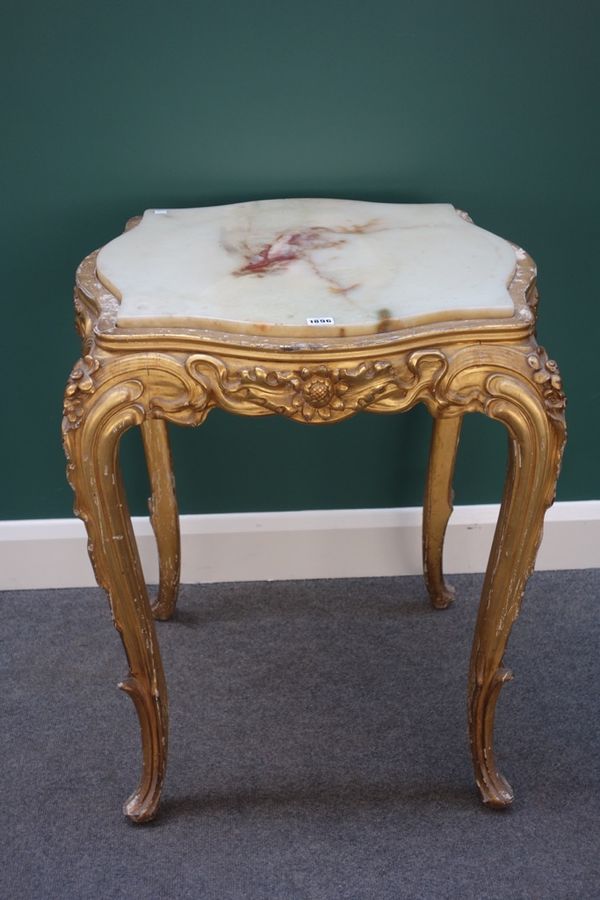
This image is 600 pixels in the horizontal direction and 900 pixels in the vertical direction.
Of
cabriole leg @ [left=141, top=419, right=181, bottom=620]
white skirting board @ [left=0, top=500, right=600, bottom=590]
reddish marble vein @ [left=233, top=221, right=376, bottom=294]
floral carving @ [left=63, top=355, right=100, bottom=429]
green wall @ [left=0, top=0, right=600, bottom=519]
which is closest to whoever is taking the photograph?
floral carving @ [left=63, top=355, right=100, bottom=429]

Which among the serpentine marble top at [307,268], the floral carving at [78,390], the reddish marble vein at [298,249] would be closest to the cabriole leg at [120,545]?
the floral carving at [78,390]

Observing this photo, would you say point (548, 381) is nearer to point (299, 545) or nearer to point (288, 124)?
point (288, 124)

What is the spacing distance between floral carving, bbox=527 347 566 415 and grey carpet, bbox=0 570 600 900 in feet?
2.04

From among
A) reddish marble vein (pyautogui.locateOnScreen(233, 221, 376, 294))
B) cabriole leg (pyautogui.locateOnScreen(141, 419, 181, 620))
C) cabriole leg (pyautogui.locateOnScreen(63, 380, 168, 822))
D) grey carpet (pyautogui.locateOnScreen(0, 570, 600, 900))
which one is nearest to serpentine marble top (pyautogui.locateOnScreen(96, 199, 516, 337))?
reddish marble vein (pyautogui.locateOnScreen(233, 221, 376, 294))

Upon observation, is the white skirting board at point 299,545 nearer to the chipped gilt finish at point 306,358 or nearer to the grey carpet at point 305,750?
the grey carpet at point 305,750

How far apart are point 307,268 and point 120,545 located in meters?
0.41

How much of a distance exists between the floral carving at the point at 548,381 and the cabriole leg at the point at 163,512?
0.67m

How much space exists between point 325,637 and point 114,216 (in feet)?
2.57

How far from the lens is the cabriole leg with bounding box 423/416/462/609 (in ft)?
5.78

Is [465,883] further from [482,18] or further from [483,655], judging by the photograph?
[482,18]

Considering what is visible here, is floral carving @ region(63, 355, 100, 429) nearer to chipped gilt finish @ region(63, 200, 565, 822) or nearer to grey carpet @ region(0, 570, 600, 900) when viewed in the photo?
chipped gilt finish @ region(63, 200, 565, 822)

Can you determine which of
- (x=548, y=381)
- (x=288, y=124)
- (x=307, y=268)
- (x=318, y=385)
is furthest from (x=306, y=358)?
(x=288, y=124)

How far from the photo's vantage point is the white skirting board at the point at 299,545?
1.95 meters

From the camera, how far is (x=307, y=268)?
4.40 feet
